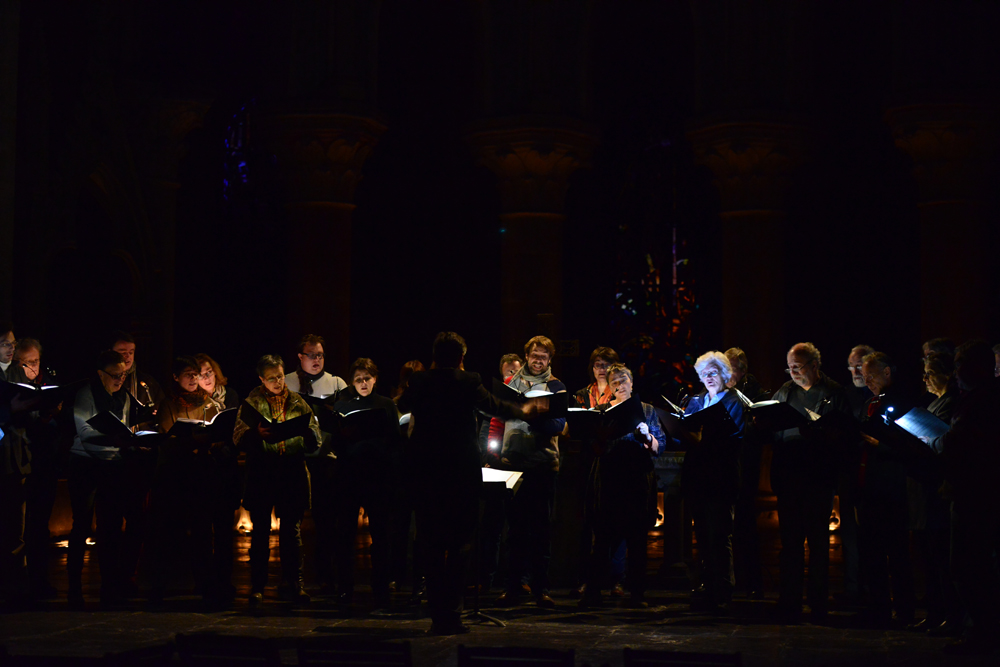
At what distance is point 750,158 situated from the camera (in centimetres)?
1213

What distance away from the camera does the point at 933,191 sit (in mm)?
11641

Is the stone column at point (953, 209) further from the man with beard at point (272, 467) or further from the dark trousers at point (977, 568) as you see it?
the man with beard at point (272, 467)

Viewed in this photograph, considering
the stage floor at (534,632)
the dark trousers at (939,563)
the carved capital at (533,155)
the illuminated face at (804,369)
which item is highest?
the carved capital at (533,155)

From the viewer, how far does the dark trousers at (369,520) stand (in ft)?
23.0

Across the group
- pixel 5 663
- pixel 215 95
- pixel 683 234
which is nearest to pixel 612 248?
pixel 683 234

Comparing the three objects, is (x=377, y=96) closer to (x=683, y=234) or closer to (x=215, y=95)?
(x=215, y=95)

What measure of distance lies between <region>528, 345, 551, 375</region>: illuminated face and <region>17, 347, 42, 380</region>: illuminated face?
3220 mm

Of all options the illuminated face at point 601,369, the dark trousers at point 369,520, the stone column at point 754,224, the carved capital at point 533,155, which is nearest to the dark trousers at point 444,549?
the dark trousers at point 369,520

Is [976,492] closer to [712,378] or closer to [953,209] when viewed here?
[712,378]

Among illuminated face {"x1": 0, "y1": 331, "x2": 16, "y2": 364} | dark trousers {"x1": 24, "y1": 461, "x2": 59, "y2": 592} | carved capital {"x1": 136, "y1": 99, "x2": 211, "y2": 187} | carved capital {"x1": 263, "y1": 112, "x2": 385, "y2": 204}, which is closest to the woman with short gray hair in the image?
dark trousers {"x1": 24, "y1": 461, "x2": 59, "y2": 592}

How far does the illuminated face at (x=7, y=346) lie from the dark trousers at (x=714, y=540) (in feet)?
15.6

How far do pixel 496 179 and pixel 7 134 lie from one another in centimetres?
659

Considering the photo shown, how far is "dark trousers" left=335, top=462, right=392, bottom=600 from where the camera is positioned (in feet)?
23.0

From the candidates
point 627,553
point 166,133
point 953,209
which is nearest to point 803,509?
point 627,553
